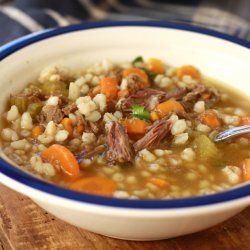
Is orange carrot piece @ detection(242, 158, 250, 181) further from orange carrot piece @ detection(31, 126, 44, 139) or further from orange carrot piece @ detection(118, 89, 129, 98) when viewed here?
orange carrot piece @ detection(31, 126, 44, 139)

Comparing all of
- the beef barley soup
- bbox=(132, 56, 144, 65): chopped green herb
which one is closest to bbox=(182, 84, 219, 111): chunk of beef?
the beef barley soup

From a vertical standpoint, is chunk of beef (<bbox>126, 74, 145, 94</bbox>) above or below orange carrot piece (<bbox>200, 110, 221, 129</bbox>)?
below

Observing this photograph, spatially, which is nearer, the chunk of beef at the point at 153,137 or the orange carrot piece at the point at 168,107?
the chunk of beef at the point at 153,137

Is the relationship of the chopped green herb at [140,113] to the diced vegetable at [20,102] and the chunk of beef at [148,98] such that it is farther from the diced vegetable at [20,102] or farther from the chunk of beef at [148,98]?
the diced vegetable at [20,102]

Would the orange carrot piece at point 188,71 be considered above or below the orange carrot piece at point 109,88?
above

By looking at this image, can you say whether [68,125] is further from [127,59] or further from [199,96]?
[127,59]

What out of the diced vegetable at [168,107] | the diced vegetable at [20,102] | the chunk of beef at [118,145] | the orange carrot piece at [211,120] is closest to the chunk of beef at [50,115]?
the diced vegetable at [20,102]
